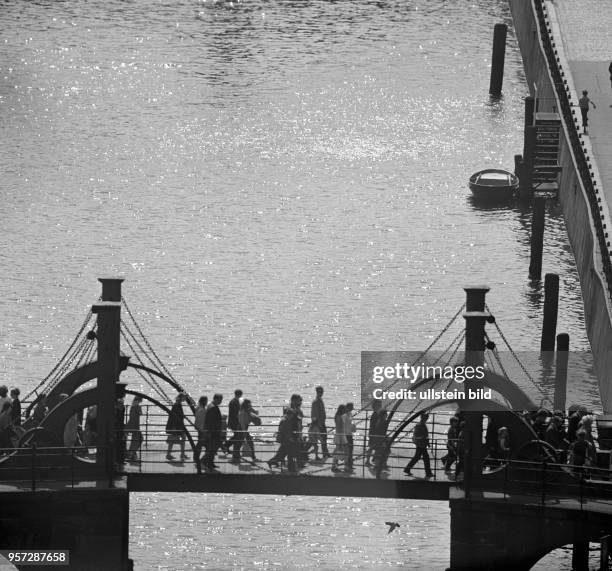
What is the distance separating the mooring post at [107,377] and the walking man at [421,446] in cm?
711

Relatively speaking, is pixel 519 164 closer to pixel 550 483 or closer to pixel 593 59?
pixel 593 59

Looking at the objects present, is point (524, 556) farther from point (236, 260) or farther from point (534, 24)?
point (534, 24)

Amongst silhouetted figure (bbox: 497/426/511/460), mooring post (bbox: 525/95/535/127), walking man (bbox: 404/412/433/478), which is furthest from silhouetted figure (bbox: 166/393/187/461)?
mooring post (bbox: 525/95/535/127)

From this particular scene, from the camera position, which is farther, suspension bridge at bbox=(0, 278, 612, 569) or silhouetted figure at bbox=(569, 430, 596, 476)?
suspension bridge at bbox=(0, 278, 612, 569)

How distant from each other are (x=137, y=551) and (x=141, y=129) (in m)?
55.6

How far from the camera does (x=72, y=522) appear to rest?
58.8 m

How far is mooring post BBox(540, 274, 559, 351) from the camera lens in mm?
88062

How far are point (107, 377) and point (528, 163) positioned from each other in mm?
49669

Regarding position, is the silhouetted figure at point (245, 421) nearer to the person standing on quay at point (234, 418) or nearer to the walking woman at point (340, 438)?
the person standing on quay at point (234, 418)

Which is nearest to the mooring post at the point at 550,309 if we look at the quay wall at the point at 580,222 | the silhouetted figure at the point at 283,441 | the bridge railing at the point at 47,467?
the quay wall at the point at 580,222

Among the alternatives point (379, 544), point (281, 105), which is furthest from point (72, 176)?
point (379, 544)

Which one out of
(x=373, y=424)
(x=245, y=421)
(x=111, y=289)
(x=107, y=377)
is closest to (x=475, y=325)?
(x=373, y=424)

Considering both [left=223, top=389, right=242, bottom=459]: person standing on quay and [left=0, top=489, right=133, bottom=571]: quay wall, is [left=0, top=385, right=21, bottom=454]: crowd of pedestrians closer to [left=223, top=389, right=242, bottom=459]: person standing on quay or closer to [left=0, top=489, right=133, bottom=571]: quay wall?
[left=0, top=489, right=133, bottom=571]: quay wall

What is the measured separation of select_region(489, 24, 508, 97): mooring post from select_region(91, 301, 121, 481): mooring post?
65576 millimetres
